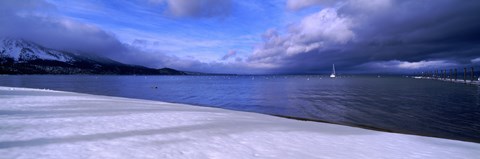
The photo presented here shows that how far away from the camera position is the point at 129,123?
13070 millimetres

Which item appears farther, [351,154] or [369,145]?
[369,145]

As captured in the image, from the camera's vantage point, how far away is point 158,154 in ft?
25.5

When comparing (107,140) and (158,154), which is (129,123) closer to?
(107,140)

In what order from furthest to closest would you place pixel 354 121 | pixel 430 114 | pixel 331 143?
pixel 430 114 → pixel 354 121 → pixel 331 143

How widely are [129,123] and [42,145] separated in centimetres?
496

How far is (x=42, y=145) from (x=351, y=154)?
9.92 meters

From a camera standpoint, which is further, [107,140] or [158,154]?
[107,140]

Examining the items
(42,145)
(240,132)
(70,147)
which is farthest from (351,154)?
(42,145)

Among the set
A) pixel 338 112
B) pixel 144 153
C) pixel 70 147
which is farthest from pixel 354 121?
pixel 70 147

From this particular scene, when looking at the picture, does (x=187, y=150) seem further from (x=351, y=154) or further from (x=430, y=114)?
(x=430, y=114)

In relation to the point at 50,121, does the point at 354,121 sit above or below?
below

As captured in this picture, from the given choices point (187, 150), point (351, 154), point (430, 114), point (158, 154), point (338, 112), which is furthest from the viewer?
point (338, 112)

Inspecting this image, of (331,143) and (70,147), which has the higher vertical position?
(70,147)

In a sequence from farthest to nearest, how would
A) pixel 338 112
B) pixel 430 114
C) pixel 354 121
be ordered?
pixel 338 112 → pixel 430 114 → pixel 354 121
